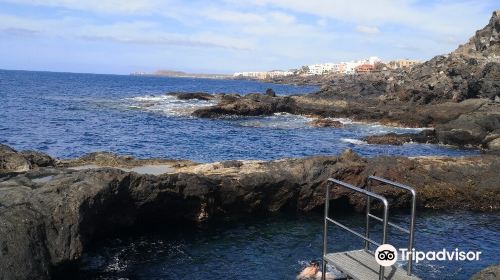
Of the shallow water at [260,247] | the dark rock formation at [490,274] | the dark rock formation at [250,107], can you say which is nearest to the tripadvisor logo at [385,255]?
the dark rock formation at [490,274]

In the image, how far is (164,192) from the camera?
14961 millimetres

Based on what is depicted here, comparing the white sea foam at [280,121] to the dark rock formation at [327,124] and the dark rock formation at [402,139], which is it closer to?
the dark rock formation at [327,124]

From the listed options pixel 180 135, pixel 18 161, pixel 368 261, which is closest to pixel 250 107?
pixel 180 135

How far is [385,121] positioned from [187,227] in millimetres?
39822

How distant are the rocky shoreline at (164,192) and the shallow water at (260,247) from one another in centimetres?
73

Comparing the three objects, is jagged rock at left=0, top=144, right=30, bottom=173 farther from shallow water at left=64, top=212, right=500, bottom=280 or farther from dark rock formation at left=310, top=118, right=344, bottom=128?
dark rock formation at left=310, top=118, right=344, bottom=128

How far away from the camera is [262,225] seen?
16141 millimetres

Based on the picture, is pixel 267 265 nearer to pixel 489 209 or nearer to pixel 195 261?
pixel 195 261

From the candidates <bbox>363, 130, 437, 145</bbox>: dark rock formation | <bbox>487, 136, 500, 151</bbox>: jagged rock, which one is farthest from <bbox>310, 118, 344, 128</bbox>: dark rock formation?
<bbox>487, 136, 500, 151</bbox>: jagged rock

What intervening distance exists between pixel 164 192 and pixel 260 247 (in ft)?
11.5

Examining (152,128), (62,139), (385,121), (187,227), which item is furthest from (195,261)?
(385,121)

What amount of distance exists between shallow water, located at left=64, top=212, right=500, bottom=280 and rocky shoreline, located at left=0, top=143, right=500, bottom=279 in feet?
2.39

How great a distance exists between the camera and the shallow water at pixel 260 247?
12188 mm

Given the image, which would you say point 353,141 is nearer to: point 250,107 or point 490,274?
point 250,107
